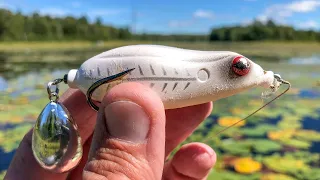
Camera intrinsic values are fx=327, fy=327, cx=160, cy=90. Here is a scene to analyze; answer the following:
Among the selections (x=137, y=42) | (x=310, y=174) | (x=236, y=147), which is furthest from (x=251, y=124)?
(x=137, y=42)

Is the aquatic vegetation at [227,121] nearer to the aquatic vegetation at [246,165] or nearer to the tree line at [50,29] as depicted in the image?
the aquatic vegetation at [246,165]

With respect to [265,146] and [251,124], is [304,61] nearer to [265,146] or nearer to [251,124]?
[251,124]

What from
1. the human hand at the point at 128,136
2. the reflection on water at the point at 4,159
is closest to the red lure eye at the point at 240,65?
the human hand at the point at 128,136

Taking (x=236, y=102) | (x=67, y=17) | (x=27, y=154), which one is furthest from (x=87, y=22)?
(x=27, y=154)

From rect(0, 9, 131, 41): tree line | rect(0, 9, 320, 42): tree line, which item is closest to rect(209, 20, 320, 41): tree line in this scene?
rect(0, 9, 320, 42): tree line

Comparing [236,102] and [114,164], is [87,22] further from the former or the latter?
[114,164]

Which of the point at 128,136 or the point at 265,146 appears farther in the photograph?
the point at 265,146
